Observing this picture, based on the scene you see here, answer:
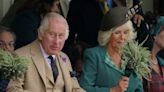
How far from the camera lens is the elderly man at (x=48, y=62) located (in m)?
4.21

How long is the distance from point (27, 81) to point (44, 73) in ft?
0.58

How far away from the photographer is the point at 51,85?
4305 mm

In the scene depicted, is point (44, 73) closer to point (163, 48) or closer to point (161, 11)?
point (163, 48)

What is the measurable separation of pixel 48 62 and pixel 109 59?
2.12 feet

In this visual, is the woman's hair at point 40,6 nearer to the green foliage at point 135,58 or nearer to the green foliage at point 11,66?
the green foliage at point 135,58

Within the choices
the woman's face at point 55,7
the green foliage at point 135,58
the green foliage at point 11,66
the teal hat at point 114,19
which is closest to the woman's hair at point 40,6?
the woman's face at point 55,7

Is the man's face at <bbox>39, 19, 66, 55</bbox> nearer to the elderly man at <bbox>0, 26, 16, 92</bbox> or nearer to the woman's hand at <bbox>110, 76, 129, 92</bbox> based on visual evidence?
the elderly man at <bbox>0, 26, 16, 92</bbox>

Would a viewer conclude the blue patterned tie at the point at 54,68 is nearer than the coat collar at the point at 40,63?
No

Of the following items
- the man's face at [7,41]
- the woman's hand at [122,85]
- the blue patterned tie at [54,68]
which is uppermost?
the man's face at [7,41]

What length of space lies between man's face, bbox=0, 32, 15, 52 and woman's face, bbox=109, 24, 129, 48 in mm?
914

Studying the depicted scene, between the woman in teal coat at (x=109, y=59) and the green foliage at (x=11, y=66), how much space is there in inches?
31.1

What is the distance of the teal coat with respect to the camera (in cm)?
462

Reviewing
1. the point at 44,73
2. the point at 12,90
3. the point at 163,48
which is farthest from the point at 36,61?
the point at 163,48

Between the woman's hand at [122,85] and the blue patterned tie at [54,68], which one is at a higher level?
the blue patterned tie at [54,68]
